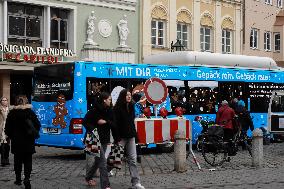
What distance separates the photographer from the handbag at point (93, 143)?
1100 centimetres

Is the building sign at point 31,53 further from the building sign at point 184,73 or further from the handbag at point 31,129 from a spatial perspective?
the handbag at point 31,129

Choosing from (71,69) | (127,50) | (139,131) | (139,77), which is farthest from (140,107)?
(127,50)

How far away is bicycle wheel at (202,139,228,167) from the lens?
15.1 meters

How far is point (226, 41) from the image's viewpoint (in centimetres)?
3925

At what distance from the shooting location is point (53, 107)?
17.8 m

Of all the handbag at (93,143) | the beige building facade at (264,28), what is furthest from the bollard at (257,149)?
the beige building facade at (264,28)

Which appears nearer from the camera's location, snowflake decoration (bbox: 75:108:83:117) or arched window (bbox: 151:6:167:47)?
snowflake decoration (bbox: 75:108:83:117)

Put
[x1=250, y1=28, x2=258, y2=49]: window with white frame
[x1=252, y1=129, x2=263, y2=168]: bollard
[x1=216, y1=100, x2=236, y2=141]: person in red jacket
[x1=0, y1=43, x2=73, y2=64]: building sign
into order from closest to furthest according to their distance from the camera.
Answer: [x1=252, y1=129, x2=263, y2=168]: bollard → [x1=216, y1=100, x2=236, y2=141]: person in red jacket → [x1=0, y1=43, x2=73, y2=64]: building sign → [x1=250, y1=28, x2=258, y2=49]: window with white frame

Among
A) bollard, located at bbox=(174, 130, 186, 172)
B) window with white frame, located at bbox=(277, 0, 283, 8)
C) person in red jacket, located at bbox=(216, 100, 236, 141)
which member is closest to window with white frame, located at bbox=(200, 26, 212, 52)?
window with white frame, located at bbox=(277, 0, 283, 8)

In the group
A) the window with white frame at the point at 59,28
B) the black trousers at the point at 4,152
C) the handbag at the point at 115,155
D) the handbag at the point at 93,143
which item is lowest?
the black trousers at the point at 4,152

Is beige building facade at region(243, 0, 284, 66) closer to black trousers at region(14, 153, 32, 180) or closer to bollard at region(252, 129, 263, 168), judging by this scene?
bollard at region(252, 129, 263, 168)

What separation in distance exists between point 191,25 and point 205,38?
5.67 feet

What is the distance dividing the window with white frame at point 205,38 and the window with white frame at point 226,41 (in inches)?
53.6

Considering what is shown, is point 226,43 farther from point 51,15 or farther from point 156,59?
point 156,59
